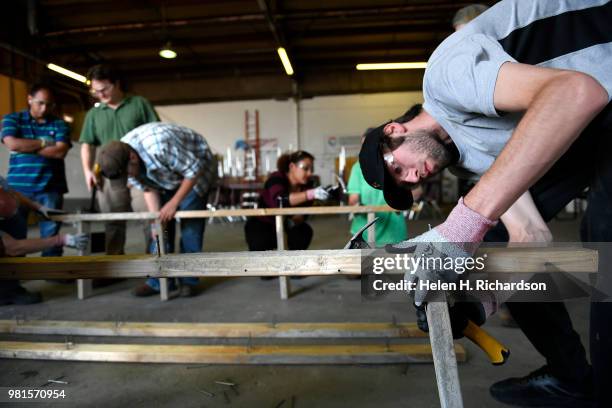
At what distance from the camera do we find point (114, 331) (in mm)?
1896

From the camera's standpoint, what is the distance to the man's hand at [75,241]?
2.27 metres

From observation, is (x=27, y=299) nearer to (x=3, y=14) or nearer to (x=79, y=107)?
(x=3, y=14)

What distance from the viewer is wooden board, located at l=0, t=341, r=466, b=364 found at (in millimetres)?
1555

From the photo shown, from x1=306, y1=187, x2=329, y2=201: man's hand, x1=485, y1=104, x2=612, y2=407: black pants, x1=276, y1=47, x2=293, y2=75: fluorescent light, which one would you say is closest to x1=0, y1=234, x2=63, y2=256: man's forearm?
x1=306, y1=187, x2=329, y2=201: man's hand

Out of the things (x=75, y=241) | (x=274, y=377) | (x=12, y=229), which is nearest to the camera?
(x=274, y=377)

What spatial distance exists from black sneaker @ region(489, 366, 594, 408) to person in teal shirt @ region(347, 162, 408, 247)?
1.40 metres

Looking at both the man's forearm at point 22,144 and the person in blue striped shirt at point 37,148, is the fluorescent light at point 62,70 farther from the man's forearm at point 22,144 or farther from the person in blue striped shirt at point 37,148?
the man's forearm at point 22,144

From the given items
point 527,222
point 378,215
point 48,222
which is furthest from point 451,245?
point 48,222

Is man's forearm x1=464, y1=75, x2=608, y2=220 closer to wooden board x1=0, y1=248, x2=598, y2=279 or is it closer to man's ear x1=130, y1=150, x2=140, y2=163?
wooden board x1=0, y1=248, x2=598, y2=279

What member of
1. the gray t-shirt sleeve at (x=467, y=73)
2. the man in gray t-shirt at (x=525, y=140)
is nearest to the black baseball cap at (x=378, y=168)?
the man in gray t-shirt at (x=525, y=140)

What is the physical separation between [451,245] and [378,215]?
2.18 m

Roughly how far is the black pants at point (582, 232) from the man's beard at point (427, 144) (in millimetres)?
336

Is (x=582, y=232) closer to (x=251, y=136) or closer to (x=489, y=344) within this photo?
(x=489, y=344)

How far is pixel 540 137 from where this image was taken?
66 centimetres
